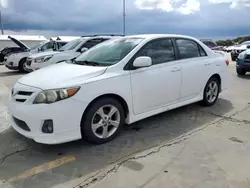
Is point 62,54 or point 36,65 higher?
point 62,54

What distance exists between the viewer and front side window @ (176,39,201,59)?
4945mm

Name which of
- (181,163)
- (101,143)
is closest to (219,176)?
(181,163)

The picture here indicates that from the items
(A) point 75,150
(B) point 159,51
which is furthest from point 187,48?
(A) point 75,150

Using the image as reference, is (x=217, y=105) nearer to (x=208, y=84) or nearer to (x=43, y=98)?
(x=208, y=84)

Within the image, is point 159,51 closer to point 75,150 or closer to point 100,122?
point 100,122

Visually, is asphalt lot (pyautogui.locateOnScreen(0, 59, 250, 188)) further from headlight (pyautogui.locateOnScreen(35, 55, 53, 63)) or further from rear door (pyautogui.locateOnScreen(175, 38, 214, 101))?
headlight (pyautogui.locateOnScreen(35, 55, 53, 63))

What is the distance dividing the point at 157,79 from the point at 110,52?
0.89 m

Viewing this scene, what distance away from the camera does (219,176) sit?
118 inches

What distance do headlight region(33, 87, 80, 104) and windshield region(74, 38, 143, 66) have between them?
0.91 meters

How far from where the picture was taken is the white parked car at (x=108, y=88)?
3375 mm

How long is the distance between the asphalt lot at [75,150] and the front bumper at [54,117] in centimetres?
28

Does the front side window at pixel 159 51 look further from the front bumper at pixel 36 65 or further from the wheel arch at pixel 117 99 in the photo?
the front bumper at pixel 36 65

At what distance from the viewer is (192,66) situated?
5.02 metres

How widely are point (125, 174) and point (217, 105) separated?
3.49 metres
